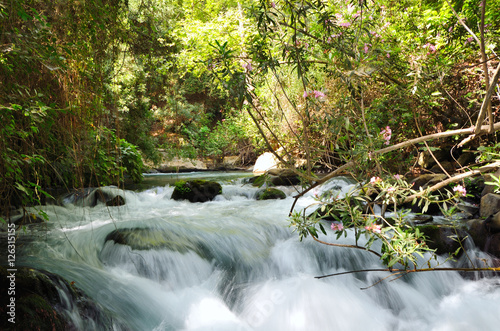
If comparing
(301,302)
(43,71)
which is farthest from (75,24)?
(301,302)

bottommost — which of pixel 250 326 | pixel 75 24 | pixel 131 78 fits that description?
pixel 250 326

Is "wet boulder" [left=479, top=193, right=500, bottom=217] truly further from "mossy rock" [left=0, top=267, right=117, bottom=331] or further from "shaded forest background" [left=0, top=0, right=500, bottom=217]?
"mossy rock" [left=0, top=267, right=117, bottom=331]

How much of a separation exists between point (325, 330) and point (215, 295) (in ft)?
3.80

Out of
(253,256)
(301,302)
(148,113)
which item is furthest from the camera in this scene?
(148,113)

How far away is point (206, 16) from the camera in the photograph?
1337cm

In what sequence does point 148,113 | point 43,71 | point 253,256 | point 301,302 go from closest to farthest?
point 43,71
point 301,302
point 253,256
point 148,113

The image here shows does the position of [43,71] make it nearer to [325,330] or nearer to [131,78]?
[325,330]

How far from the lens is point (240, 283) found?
373 cm

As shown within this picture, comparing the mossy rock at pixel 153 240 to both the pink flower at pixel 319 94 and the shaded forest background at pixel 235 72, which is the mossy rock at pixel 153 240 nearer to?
the shaded forest background at pixel 235 72

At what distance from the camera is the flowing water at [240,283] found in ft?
10.2

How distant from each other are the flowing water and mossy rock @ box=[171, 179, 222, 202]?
9.70 feet

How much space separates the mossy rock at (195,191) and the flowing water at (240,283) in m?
2.96

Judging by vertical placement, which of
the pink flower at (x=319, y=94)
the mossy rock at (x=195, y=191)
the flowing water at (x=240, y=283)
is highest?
the pink flower at (x=319, y=94)

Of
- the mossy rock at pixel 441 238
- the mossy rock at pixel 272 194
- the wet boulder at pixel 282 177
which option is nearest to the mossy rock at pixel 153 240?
the mossy rock at pixel 441 238
